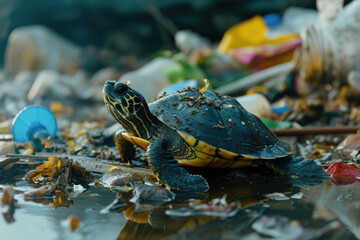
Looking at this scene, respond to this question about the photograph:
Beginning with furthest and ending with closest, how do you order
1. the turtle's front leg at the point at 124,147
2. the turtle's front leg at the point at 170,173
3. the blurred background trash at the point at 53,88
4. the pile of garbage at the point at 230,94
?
the blurred background trash at the point at 53,88
the turtle's front leg at the point at 124,147
the pile of garbage at the point at 230,94
the turtle's front leg at the point at 170,173

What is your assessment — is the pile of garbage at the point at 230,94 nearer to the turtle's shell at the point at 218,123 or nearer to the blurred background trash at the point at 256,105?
the blurred background trash at the point at 256,105

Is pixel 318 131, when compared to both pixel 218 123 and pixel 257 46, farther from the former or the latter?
pixel 257 46

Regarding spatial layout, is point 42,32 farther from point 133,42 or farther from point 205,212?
point 205,212

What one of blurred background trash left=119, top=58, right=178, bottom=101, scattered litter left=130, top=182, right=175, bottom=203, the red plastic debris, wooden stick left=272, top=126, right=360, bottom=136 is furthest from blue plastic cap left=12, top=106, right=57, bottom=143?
blurred background trash left=119, top=58, right=178, bottom=101

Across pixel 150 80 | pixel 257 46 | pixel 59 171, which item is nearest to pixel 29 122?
pixel 59 171

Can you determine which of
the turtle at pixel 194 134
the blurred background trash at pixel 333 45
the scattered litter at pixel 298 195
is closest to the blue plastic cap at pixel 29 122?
the turtle at pixel 194 134

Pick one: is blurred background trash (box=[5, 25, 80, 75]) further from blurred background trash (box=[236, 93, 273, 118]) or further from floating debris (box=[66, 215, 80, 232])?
floating debris (box=[66, 215, 80, 232])
